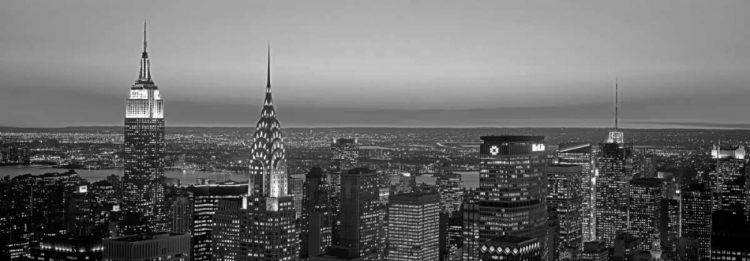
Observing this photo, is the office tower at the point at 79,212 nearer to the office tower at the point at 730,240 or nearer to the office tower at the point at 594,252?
the office tower at the point at 594,252

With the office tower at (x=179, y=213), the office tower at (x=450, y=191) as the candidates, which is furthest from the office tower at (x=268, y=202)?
the office tower at (x=450, y=191)

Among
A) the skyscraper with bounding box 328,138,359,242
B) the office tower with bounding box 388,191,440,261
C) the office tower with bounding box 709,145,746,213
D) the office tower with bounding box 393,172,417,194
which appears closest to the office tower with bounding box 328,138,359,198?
the skyscraper with bounding box 328,138,359,242

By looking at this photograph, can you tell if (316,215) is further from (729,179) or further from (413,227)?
(729,179)

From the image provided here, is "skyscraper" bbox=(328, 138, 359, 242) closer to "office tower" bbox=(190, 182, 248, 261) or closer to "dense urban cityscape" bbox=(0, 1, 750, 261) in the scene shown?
"dense urban cityscape" bbox=(0, 1, 750, 261)

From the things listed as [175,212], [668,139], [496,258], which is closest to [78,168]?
[175,212]

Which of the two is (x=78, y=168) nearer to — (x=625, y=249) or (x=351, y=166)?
(x=351, y=166)

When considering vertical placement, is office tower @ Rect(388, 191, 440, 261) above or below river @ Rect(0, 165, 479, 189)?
below

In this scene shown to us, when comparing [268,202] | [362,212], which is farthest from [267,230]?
[362,212]
